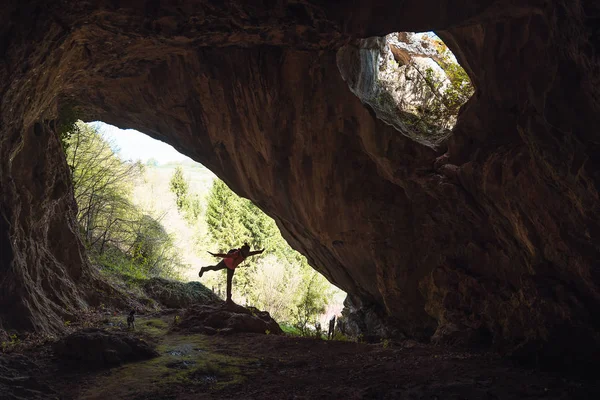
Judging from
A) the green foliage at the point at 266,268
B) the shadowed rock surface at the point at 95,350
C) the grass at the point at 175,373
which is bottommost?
the grass at the point at 175,373

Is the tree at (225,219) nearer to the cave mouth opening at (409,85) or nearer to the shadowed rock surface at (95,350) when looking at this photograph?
the cave mouth opening at (409,85)

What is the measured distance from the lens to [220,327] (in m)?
10.3

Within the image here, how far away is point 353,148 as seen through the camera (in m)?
11.0

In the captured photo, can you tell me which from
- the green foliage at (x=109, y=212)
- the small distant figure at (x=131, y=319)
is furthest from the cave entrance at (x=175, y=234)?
the small distant figure at (x=131, y=319)

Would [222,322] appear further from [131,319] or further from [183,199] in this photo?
[183,199]

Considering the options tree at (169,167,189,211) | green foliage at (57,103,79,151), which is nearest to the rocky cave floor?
green foliage at (57,103,79,151)

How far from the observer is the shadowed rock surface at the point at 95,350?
668 centimetres

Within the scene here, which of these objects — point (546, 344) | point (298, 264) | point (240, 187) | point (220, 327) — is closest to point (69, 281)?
point (220, 327)

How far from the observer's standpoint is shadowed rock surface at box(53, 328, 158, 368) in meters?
6.68

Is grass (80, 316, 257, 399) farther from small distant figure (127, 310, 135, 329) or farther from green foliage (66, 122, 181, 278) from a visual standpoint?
green foliage (66, 122, 181, 278)

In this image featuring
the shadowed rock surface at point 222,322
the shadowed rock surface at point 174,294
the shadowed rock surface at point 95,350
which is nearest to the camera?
the shadowed rock surface at point 95,350

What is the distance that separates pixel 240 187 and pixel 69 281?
5613 mm

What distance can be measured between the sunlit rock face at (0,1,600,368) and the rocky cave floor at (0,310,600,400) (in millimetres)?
1004

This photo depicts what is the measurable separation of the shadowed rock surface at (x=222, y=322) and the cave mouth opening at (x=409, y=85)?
18.0 feet
